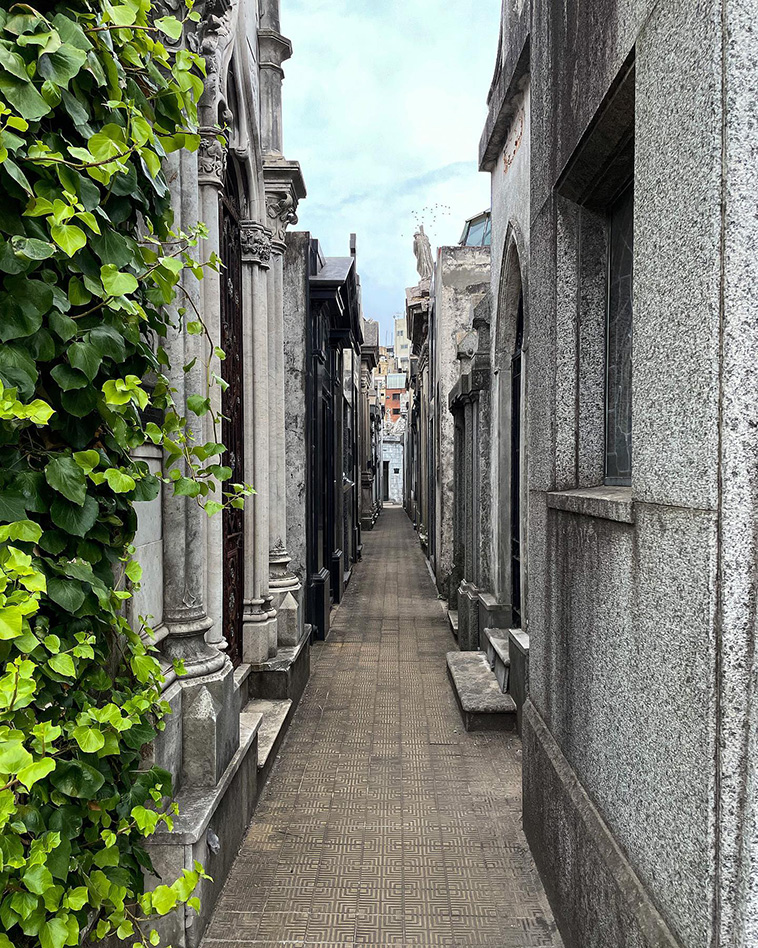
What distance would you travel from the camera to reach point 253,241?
20.1 feet

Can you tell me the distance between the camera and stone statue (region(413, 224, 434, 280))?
98.4 ft

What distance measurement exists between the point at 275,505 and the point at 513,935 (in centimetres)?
429

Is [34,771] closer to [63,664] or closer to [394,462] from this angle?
[63,664]

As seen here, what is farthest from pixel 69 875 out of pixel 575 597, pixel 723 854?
pixel 575 597

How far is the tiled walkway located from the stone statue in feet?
Result: 82.6

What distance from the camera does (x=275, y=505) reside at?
22.7 feet

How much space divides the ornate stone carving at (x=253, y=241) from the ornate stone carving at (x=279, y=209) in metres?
0.40

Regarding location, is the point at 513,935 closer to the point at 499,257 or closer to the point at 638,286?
the point at 638,286

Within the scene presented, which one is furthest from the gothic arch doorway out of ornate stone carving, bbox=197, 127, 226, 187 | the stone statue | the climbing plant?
the stone statue

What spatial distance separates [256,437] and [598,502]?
4014mm

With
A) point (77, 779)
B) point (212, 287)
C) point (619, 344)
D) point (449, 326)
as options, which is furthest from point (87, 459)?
point (449, 326)

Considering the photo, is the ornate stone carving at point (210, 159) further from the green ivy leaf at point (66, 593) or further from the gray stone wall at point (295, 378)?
the gray stone wall at point (295, 378)

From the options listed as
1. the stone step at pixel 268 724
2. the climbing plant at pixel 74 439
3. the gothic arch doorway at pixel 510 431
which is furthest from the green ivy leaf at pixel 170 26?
the gothic arch doorway at pixel 510 431

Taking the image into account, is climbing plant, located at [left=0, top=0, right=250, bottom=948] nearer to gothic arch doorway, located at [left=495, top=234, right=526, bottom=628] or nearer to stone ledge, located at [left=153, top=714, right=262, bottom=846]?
stone ledge, located at [left=153, top=714, right=262, bottom=846]
